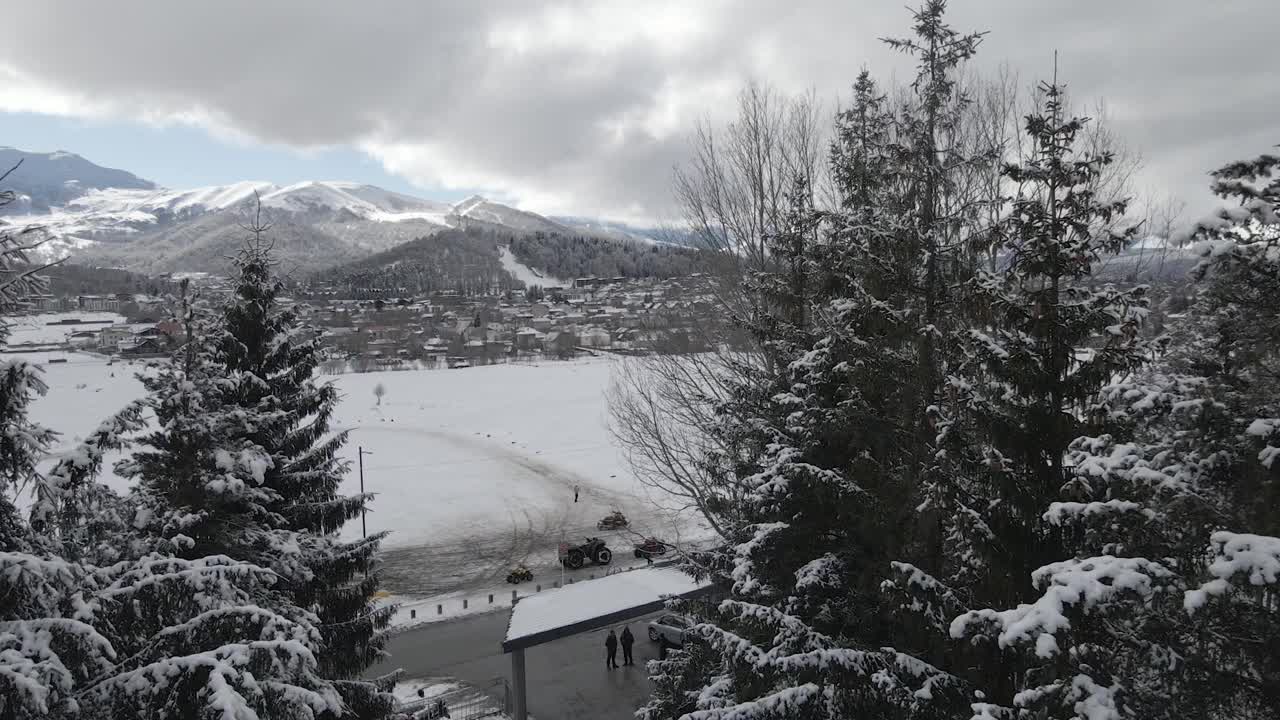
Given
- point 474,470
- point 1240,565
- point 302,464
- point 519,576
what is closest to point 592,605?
point 302,464

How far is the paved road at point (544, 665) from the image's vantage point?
15.4 m

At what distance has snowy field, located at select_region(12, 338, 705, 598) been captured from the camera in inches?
1117

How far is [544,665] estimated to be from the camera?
17609 mm

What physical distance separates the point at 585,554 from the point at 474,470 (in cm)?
1846

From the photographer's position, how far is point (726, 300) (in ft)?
42.7

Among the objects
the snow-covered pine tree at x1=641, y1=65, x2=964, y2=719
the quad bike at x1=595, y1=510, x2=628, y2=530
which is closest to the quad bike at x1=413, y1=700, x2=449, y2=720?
the snow-covered pine tree at x1=641, y1=65, x2=964, y2=719

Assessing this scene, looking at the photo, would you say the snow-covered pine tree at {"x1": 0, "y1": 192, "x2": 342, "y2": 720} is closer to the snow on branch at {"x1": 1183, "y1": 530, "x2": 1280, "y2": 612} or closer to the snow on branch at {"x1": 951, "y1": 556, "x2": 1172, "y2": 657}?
the snow on branch at {"x1": 951, "y1": 556, "x2": 1172, "y2": 657}

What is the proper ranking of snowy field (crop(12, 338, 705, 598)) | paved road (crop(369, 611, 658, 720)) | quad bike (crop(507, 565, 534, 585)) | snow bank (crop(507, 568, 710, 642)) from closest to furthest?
snow bank (crop(507, 568, 710, 642)) → paved road (crop(369, 611, 658, 720)) → quad bike (crop(507, 565, 534, 585)) → snowy field (crop(12, 338, 705, 598))

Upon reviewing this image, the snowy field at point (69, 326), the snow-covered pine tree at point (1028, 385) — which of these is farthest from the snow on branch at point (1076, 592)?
the snowy field at point (69, 326)

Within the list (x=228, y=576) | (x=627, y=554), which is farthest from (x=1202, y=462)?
(x=627, y=554)

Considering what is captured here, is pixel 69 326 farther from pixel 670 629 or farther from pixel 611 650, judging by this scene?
pixel 670 629

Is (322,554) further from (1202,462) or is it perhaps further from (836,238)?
(1202,462)

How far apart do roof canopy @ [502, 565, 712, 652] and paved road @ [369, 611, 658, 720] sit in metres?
2.45

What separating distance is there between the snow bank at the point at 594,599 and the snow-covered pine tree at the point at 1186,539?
930cm
